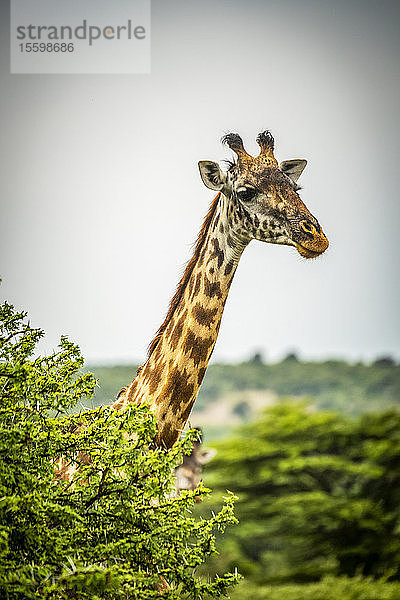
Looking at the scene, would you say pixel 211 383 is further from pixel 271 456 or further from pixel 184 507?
pixel 184 507

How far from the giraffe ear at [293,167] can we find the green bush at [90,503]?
235cm

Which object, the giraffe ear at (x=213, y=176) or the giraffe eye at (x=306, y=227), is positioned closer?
the giraffe eye at (x=306, y=227)

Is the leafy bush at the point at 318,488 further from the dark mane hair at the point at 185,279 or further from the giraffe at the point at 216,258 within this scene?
the giraffe at the point at 216,258

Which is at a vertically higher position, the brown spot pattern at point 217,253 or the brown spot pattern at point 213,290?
the brown spot pattern at point 217,253

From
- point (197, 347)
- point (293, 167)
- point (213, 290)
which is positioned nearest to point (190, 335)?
point (197, 347)

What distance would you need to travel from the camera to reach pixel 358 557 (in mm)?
23922

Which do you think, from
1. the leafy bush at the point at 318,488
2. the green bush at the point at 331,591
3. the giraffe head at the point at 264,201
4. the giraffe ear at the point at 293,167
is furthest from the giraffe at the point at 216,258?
the leafy bush at the point at 318,488

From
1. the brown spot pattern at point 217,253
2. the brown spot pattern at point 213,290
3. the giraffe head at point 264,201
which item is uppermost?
the giraffe head at point 264,201

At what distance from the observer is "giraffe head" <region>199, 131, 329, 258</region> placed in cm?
628

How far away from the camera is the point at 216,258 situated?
21.8ft

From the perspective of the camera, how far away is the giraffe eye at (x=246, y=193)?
648 cm

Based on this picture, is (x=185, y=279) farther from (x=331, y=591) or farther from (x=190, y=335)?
(x=331, y=591)

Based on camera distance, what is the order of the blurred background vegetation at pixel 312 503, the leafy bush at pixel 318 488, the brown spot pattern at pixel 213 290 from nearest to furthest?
the brown spot pattern at pixel 213 290
the blurred background vegetation at pixel 312 503
the leafy bush at pixel 318 488

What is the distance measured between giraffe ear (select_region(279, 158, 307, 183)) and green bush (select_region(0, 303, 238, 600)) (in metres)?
2.35
